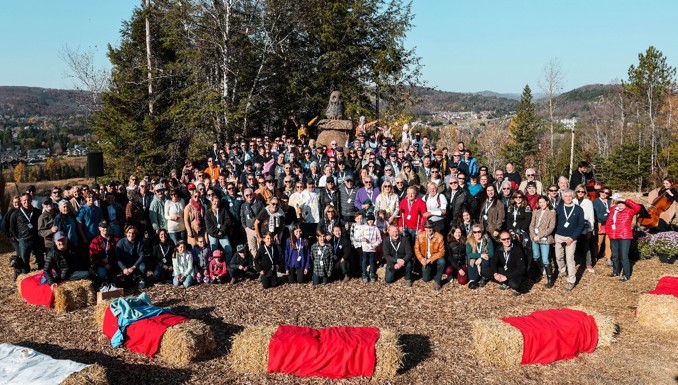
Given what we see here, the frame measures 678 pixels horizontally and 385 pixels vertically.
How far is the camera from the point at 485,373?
6.23 metres

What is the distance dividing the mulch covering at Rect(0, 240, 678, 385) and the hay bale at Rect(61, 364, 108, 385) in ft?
2.49

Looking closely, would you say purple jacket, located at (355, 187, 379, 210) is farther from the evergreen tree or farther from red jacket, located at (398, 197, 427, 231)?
the evergreen tree

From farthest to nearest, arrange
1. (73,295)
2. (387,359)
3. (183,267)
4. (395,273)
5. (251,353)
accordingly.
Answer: (395,273) → (183,267) → (73,295) → (251,353) → (387,359)

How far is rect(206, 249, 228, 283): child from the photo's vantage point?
970 cm

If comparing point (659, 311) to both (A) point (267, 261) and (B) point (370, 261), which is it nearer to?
(B) point (370, 261)

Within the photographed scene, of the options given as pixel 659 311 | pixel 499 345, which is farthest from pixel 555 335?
pixel 659 311

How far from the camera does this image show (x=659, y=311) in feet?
24.2

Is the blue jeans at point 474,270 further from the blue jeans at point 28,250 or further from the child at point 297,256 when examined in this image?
the blue jeans at point 28,250

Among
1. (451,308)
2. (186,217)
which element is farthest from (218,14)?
(451,308)

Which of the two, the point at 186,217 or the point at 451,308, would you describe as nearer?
the point at 451,308

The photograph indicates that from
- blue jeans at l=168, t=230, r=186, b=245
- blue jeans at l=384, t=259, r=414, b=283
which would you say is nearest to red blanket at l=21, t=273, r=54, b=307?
blue jeans at l=168, t=230, r=186, b=245

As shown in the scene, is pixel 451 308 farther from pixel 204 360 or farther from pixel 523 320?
pixel 204 360

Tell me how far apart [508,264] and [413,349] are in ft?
10.1

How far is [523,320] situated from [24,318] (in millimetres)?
8021
